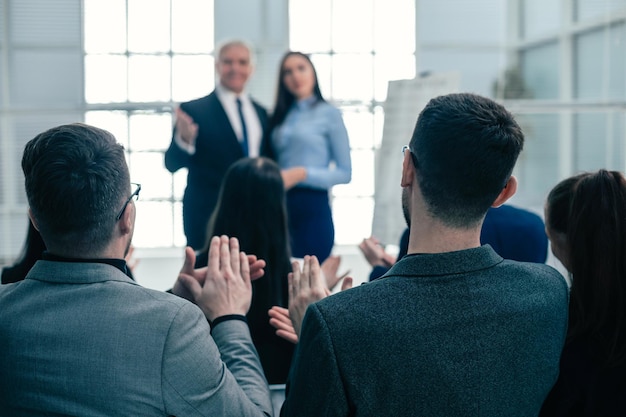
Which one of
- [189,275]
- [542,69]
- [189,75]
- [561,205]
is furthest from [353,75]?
[189,275]

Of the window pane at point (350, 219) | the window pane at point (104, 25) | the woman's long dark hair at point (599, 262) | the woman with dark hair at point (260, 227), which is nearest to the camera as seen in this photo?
the woman's long dark hair at point (599, 262)

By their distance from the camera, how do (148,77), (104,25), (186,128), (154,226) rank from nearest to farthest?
(186,128) < (104,25) < (148,77) < (154,226)

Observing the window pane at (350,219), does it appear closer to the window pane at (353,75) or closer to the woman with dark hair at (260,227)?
the window pane at (353,75)

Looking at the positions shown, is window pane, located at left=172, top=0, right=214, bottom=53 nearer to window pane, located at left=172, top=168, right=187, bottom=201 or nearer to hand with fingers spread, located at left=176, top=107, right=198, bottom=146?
window pane, located at left=172, top=168, right=187, bottom=201

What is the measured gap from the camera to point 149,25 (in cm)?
619

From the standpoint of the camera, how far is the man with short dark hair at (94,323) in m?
1.34

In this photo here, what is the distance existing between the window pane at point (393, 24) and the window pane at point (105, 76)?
2.01 meters

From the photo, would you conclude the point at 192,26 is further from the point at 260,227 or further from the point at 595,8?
the point at 260,227

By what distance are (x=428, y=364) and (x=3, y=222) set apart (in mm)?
5353

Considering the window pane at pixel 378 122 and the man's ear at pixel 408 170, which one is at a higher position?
the window pane at pixel 378 122

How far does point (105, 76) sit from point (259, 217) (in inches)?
161

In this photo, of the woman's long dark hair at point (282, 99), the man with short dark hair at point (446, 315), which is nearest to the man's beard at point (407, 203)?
the man with short dark hair at point (446, 315)

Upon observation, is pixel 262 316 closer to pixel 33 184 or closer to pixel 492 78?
pixel 33 184

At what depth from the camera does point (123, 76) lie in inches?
243
